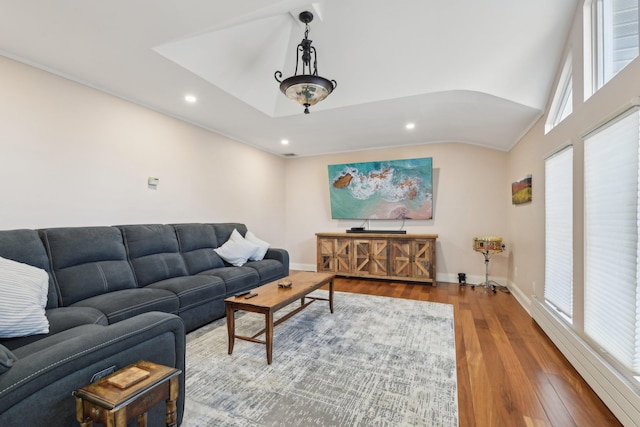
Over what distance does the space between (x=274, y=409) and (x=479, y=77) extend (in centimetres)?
351

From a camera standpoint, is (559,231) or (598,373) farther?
(559,231)

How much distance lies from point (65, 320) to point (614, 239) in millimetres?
3682

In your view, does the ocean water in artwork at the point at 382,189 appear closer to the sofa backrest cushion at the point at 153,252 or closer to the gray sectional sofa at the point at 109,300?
the gray sectional sofa at the point at 109,300

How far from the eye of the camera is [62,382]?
1155mm

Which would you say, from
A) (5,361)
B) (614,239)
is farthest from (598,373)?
(5,361)

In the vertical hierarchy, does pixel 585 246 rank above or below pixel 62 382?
above

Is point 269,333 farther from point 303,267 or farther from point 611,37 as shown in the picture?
point 303,267

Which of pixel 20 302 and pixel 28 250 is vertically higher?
pixel 28 250

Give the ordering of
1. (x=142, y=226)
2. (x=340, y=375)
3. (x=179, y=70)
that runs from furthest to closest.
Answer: (x=142, y=226), (x=179, y=70), (x=340, y=375)

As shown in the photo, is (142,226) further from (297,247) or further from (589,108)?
(589,108)

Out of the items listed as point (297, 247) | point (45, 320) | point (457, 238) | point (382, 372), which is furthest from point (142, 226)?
point (457, 238)

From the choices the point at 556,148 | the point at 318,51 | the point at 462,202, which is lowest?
the point at 462,202

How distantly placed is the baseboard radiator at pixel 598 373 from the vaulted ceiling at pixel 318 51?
2357 mm

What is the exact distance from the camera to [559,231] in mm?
2822
